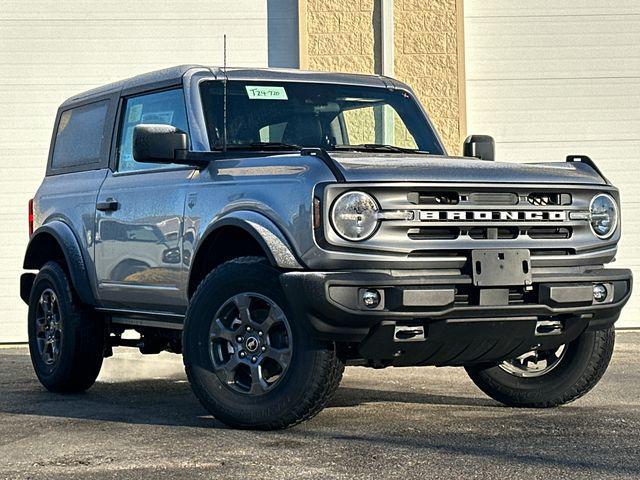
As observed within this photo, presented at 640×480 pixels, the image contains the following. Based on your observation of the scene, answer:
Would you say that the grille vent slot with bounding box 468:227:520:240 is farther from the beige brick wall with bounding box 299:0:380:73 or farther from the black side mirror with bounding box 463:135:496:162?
the beige brick wall with bounding box 299:0:380:73

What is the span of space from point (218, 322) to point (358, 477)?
62.7 inches

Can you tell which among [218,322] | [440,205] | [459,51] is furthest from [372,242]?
[459,51]

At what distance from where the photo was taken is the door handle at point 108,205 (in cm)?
785

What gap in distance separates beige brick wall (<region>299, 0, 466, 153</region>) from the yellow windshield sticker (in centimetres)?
635

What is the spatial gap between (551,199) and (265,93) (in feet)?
6.04

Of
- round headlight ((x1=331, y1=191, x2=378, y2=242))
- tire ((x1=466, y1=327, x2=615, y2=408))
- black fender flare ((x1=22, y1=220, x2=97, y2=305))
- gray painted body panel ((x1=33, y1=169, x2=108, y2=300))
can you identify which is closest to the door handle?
gray painted body panel ((x1=33, y1=169, x2=108, y2=300))

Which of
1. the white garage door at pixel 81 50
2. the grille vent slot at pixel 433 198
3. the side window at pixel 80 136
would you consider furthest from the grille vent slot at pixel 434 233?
the white garage door at pixel 81 50

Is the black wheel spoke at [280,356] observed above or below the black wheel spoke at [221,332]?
below

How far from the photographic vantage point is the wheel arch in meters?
6.29

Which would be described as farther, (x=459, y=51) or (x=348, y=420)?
(x=459, y=51)

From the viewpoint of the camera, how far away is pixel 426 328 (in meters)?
6.25

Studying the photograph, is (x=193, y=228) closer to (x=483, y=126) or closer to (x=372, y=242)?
(x=372, y=242)

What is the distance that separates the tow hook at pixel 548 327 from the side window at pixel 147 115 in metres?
2.25

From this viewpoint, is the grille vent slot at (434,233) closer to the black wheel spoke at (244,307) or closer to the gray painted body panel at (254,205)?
the gray painted body panel at (254,205)
